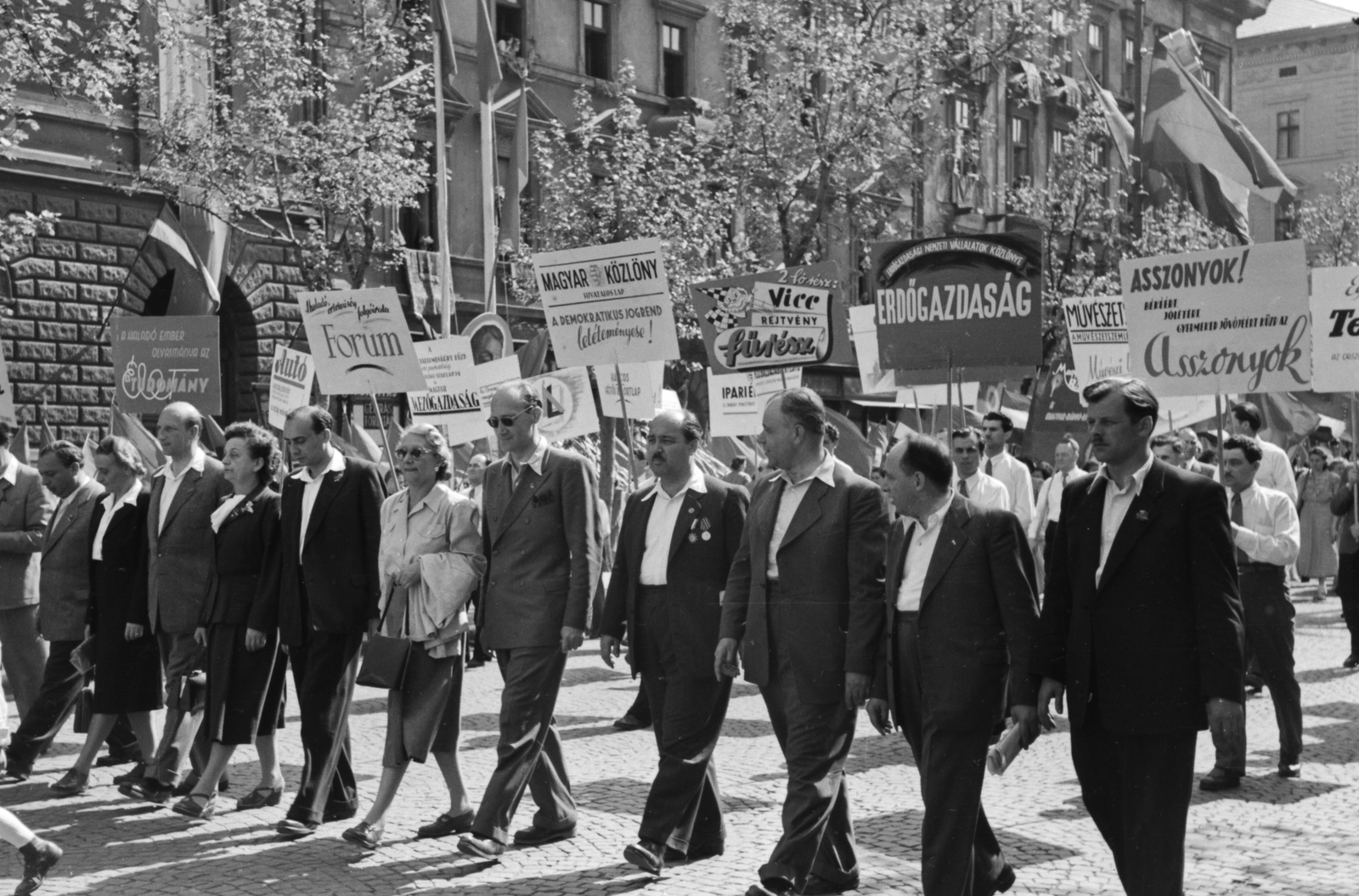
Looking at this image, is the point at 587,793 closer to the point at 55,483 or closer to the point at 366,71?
the point at 55,483

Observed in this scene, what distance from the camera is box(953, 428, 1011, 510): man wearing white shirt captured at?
11.9 m

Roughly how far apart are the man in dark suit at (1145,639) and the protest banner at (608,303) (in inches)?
282

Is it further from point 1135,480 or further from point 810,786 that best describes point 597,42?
point 1135,480

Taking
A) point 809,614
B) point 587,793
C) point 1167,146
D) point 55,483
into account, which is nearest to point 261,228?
point 1167,146

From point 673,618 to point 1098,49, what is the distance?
46.5 meters

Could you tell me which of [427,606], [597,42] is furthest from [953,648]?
[597,42]

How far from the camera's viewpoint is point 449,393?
16.8 meters

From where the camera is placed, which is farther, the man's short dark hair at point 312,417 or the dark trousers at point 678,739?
the man's short dark hair at point 312,417

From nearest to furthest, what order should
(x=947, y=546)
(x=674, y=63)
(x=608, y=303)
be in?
(x=947, y=546) < (x=608, y=303) < (x=674, y=63)

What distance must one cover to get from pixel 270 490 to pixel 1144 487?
15.4ft

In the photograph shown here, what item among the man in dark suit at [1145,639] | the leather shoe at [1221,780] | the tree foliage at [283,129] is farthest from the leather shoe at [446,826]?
the tree foliage at [283,129]

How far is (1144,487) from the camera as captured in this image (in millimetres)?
5602

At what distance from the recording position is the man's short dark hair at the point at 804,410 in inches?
266

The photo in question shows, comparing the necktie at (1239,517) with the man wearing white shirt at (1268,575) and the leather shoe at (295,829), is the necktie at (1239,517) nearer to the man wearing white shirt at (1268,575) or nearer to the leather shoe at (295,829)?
the man wearing white shirt at (1268,575)
